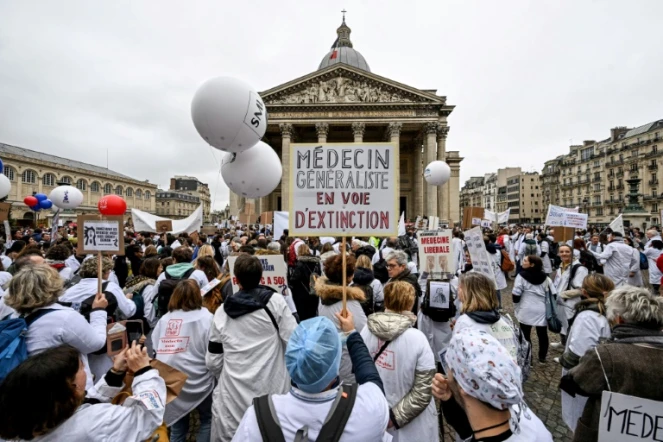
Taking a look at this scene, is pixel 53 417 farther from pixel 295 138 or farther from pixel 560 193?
pixel 560 193

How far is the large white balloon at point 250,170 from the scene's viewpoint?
214 inches

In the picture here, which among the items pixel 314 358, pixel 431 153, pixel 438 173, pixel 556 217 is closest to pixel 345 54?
pixel 431 153

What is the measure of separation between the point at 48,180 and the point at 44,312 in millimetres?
60773

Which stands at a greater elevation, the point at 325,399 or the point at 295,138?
the point at 295,138

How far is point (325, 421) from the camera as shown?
1392mm

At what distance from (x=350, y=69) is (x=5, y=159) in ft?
147

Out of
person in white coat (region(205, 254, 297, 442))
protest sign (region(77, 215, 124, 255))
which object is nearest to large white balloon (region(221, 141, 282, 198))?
protest sign (region(77, 215, 124, 255))

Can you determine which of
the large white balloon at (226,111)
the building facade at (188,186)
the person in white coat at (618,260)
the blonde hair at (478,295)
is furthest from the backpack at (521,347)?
the building facade at (188,186)

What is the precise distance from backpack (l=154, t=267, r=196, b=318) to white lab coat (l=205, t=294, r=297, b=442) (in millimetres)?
1280

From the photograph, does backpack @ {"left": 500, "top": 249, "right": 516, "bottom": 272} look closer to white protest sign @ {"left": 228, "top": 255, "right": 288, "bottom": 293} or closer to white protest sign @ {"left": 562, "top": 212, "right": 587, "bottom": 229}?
white protest sign @ {"left": 562, "top": 212, "right": 587, "bottom": 229}

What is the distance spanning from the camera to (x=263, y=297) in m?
2.58

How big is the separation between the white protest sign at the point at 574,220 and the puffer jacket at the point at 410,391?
7.17 metres

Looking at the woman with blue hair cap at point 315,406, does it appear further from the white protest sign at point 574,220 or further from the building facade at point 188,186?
the building facade at point 188,186

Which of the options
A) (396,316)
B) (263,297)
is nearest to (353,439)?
(396,316)
